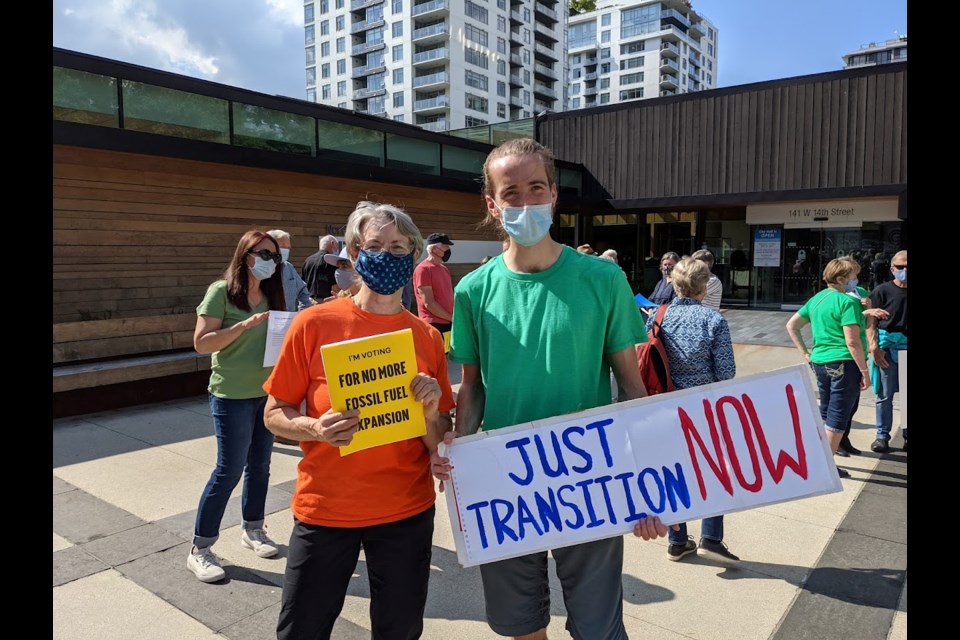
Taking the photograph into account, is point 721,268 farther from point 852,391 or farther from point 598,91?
point 598,91

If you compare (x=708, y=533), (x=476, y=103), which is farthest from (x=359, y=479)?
(x=476, y=103)

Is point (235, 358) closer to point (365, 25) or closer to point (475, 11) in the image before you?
point (475, 11)

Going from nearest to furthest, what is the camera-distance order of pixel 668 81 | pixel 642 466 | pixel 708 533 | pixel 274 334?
pixel 642 466, pixel 274 334, pixel 708 533, pixel 668 81

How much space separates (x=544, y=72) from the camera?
85750 millimetres

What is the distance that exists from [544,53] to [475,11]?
1341 centimetres

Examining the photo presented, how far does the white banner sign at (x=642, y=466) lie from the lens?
6.93ft

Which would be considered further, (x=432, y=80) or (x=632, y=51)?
(x=632, y=51)

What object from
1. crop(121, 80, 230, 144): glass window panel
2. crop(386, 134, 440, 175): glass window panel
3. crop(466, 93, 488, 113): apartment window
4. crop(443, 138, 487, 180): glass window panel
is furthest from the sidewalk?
crop(466, 93, 488, 113): apartment window

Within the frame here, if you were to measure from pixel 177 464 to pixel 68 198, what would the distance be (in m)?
5.08

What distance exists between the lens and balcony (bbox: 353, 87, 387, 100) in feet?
263

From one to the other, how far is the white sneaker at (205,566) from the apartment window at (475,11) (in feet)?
263

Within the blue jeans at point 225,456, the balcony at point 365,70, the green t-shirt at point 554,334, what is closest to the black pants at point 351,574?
the green t-shirt at point 554,334
